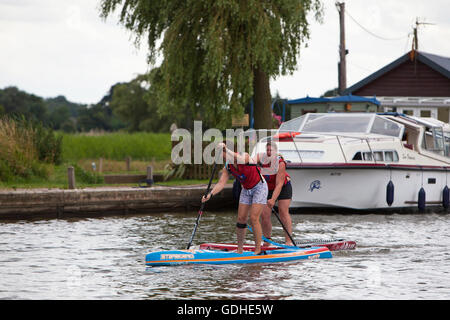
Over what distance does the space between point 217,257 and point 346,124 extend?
443 inches

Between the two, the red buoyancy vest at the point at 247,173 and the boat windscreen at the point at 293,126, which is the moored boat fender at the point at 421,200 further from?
the red buoyancy vest at the point at 247,173

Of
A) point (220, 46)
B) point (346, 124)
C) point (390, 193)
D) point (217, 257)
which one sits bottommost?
point (217, 257)

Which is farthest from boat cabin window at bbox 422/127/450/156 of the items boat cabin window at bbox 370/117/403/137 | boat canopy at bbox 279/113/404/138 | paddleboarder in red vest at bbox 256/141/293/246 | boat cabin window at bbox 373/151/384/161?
paddleboarder in red vest at bbox 256/141/293/246

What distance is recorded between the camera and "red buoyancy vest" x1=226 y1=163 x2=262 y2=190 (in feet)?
43.8

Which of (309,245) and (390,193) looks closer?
(309,245)

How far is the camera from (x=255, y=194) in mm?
13430

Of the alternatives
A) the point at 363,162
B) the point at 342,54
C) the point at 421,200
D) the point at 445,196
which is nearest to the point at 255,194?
the point at 363,162

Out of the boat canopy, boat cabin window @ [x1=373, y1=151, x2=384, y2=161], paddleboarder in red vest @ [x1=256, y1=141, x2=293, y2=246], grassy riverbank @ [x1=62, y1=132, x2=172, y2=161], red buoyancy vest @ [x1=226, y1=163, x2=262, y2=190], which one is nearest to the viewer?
red buoyancy vest @ [x1=226, y1=163, x2=262, y2=190]

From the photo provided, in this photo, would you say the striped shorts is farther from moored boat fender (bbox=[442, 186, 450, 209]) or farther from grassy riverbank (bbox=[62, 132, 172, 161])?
grassy riverbank (bbox=[62, 132, 172, 161])

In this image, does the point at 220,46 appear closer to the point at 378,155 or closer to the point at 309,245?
the point at 378,155

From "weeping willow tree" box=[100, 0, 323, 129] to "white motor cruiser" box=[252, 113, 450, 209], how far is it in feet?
10.9

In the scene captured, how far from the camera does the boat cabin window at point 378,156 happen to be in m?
21.5

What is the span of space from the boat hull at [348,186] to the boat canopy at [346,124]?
1683mm

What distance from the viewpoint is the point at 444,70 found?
42.4 meters
